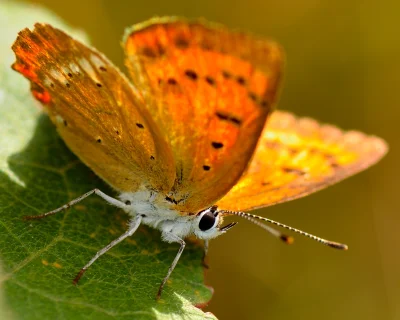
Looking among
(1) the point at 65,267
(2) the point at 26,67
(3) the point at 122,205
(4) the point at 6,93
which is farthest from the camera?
(4) the point at 6,93

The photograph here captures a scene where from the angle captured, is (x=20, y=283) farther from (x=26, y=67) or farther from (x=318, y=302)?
(x=318, y=302)

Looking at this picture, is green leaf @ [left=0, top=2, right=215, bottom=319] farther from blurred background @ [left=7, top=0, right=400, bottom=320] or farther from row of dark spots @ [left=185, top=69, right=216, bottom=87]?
blurred background @ [left=7, top=0, right=400, bottom=320]

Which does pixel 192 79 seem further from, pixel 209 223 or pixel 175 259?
pixel 175 259

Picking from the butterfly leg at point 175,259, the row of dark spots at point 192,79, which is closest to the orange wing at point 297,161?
the butterfly leg at point 175,259

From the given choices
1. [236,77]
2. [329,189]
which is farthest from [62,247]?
[329,189]

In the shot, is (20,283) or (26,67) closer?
(20,283)

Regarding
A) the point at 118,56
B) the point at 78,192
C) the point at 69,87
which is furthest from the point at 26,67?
the point at 118,56

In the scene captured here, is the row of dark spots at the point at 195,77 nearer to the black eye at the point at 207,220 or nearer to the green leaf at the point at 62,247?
the black eye at the point at 207,220
